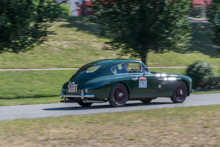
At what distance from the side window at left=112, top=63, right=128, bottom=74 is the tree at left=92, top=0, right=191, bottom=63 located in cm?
538

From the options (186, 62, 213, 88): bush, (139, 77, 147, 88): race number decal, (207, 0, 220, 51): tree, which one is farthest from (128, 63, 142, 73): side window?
(207, 0, 220, 51): tree

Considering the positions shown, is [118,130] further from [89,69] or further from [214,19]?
[214,19]

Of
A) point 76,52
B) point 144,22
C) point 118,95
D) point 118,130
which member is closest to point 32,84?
point 144,22

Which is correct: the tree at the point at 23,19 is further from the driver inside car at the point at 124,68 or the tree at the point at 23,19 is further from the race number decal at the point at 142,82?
the race number decal at the point at 142,82

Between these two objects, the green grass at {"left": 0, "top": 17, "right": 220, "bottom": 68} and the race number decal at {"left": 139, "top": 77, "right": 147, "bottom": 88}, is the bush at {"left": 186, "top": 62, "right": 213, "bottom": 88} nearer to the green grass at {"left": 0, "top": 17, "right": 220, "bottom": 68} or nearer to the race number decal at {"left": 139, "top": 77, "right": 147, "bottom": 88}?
the green grass at {"left": 0, "top": 17, "right": 220, "bottom": 68}

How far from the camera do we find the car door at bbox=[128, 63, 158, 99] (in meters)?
11.1

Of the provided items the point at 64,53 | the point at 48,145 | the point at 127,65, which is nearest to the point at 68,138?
the point at 48,145

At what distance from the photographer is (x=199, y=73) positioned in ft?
63.3

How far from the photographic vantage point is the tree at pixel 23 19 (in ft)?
45.2

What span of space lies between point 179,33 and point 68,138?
11.8 m

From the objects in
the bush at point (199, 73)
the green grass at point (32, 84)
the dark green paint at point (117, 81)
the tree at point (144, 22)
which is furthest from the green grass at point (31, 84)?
the bush at point (199, 73)

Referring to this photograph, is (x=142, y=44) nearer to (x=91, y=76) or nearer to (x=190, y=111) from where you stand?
(x=91, y=76)

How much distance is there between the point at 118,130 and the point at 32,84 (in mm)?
11697

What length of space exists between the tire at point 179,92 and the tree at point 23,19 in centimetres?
606
